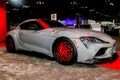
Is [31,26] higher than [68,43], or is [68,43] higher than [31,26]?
[31,26]

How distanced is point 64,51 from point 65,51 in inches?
1.3

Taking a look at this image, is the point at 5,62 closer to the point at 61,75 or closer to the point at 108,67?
the point at 61,75

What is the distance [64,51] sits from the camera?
688 centimetres

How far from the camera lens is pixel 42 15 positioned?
6831 centimetres

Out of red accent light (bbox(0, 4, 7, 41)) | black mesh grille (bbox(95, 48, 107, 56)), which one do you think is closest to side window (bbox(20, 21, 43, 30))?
black mesh grille (bbox(95, 48, 107, 56))

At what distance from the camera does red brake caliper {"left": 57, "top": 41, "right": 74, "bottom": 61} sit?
673 centimetres

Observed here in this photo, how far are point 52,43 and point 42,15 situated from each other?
61791 millimetres

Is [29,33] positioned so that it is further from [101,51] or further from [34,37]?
[101,51]

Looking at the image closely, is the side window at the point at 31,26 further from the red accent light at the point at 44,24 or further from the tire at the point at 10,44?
the tire at the point at 10,44

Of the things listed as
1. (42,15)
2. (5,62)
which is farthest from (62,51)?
(42,15)

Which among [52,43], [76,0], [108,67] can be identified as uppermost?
[76,0]

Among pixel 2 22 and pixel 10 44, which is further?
pixel 2 22

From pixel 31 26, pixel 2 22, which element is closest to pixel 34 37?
pixel 31 26

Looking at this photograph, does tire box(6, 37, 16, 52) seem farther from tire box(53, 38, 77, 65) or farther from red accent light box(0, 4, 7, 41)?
red accent light box(0, 4, 7, 41)
